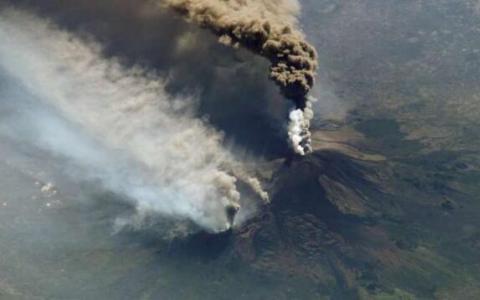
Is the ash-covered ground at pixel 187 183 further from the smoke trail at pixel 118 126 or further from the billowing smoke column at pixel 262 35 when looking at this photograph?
the billowing smoke column at pixel 262 35

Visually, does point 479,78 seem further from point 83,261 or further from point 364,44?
point 83,261

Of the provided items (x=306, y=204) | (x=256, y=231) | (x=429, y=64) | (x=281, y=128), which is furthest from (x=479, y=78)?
(x=281, y=128)

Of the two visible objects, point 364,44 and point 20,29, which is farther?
point 364,44

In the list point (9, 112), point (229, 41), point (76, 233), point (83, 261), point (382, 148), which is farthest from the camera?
point (382, 148)

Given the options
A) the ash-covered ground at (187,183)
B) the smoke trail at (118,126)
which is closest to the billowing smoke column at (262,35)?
A: the ash-covered ground at (187,183)

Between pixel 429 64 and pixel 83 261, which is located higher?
pixel 429 64

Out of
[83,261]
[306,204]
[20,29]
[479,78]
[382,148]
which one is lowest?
[83,261]

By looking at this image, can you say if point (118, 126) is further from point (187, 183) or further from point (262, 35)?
point (262, 35)
